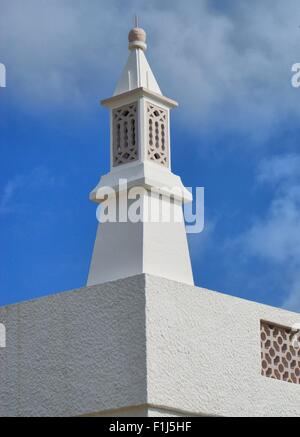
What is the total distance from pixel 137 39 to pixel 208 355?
3892 mm

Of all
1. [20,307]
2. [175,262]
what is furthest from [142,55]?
[20,307]

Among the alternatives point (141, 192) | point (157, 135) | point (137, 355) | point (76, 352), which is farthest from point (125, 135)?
point (137, 355)

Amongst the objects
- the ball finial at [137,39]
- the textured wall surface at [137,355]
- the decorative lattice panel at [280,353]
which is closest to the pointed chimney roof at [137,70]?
the ball finial at [137,39]

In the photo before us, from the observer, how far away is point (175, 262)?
407 inches

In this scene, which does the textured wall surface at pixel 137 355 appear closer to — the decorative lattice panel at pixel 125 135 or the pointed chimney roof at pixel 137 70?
the decorative lattice panel at pixel 125 135

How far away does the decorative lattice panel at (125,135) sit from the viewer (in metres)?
10.5

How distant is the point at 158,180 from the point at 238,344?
6.23 feet

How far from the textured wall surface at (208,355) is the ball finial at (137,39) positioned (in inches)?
129

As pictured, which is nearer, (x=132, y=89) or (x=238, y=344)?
(x=238, y=344)

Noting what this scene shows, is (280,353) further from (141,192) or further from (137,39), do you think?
(137,39)

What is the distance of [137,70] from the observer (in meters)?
10.9

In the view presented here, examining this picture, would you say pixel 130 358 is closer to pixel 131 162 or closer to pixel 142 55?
pixel 131 162

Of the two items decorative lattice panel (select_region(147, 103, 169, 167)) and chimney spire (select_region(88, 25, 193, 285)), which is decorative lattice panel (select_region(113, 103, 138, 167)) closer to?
chimney spire (select_region(88, 25, 193, 285))

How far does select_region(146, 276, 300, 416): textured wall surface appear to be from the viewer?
8.54 m
